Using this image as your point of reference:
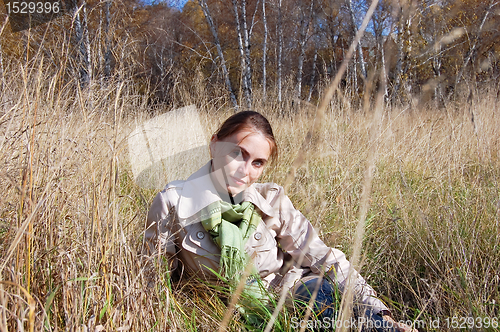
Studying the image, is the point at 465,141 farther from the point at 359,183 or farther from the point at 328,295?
the point at 328,295

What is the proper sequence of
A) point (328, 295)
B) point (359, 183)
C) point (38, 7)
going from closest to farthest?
point (328, 295) → point (359, 183) → point (38, 7)

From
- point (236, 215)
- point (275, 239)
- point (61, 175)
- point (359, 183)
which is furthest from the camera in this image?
point (359, 183)

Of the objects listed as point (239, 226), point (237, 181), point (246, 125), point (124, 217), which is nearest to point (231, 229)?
point (239, 226)

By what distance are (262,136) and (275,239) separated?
0.47 meters

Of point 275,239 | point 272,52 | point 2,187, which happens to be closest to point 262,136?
point 275,239

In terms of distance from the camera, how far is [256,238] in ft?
4.52

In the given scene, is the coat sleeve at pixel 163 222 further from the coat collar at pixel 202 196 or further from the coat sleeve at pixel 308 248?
the coat sleeve at pixel 308 248

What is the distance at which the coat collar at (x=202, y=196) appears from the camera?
1279mm

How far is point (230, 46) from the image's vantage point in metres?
12.4

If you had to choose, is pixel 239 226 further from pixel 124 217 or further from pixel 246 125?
pixel 124 217

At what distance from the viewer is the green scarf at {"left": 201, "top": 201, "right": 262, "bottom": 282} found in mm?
1191

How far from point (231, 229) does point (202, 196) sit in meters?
0.17

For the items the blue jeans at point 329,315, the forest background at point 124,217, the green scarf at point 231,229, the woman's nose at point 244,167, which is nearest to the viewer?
the forest background at point 124,217

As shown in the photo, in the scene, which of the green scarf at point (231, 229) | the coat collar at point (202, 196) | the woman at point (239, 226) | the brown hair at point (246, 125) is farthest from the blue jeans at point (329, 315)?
the brown hair at point (246, 125)
